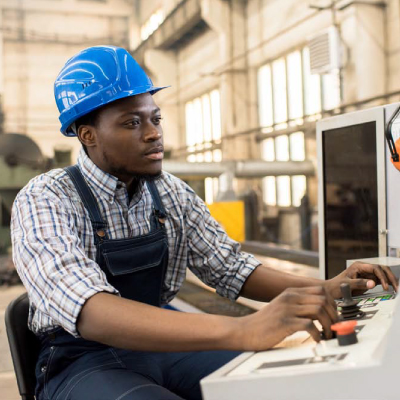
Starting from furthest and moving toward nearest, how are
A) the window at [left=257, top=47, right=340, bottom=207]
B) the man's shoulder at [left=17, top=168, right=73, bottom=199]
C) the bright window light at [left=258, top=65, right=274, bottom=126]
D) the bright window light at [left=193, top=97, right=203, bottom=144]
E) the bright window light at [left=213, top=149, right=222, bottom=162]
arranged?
the bright window light at [left=193, top=97, right=203, bottom=144] → the bright window light at [left=213, top=149, right=222, bottom=162] → the bright window light at [left=258, top=65, right=274, bottom=126] → the window at [left=257, top=47, right=340, bottom=207] → the man's shoulder at [left=17, top=168, right=73, bottom=199]

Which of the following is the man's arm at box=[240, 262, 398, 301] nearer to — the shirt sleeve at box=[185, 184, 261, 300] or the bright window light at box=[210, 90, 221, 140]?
the shirt sleeve at box=[185, 184, 261, 300]

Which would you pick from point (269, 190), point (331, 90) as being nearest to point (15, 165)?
point (331, 90)

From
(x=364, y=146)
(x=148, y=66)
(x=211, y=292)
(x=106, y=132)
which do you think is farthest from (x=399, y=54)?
(x=148, y=66)

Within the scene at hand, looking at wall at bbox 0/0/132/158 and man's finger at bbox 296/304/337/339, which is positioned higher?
wall at bbox 0/0/132/158

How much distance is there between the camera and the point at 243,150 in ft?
25.5

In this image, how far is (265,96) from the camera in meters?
7.46

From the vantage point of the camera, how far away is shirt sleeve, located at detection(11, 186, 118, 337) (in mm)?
750

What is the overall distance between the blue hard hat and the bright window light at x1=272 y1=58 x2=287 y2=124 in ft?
19.9

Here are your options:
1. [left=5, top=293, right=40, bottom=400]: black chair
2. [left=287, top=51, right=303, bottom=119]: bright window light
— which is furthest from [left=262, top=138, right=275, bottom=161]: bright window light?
[left=5, top=293, right=40, bottom=400]: black chair

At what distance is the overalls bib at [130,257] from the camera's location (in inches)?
36.5

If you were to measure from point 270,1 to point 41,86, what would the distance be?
15.3 ft

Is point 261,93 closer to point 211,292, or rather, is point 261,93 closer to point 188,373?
point 211,292

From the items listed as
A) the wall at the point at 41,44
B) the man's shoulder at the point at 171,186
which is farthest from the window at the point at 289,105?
the man's shoulder at the point at 171,186

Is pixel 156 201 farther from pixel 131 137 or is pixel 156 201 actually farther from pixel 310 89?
pixel 310 89
